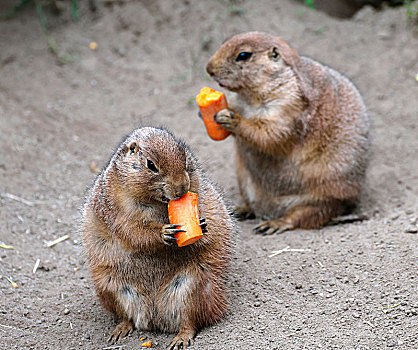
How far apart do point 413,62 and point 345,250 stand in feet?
18.4

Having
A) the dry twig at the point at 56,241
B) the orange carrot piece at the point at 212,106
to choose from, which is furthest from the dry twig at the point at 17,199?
the orange carrot piece at the point at 212,106

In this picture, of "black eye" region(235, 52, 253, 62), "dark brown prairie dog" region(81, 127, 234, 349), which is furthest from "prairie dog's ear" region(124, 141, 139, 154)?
"black eye" region(235, 52, 253, 62)

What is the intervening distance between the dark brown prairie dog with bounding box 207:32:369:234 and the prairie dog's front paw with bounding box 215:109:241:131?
1cm

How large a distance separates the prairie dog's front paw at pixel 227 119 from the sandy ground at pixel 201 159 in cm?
51

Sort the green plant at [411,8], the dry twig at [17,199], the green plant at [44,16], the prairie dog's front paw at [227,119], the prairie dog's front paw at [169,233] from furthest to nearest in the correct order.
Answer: the green plant at [44,16]
the green plant at [411,8]
the dry twig at [17,199]
the prairie dog's front paw at [227,119]
the prairie dog's front paw at [169,233]

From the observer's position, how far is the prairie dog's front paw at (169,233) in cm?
408

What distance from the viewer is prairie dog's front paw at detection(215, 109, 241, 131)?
6.25 meters

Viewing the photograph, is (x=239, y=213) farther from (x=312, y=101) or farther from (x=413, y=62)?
(x=413, y=62)

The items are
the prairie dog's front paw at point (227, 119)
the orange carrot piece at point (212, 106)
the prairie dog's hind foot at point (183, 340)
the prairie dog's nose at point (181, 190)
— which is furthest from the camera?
the prairie dog's front paw at point (227, 119)

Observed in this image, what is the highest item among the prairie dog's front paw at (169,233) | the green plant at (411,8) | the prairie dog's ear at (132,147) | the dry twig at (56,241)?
the prairie dog's ear at (132,147)

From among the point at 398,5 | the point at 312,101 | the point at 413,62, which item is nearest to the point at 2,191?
the point at 312,101

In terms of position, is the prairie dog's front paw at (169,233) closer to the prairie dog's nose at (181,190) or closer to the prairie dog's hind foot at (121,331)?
the prairie dog's nose at (181,190)

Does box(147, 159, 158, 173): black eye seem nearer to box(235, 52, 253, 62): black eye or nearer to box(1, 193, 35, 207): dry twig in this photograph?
box(235, 52, 253, 62): black eye

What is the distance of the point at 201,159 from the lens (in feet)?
27.5
